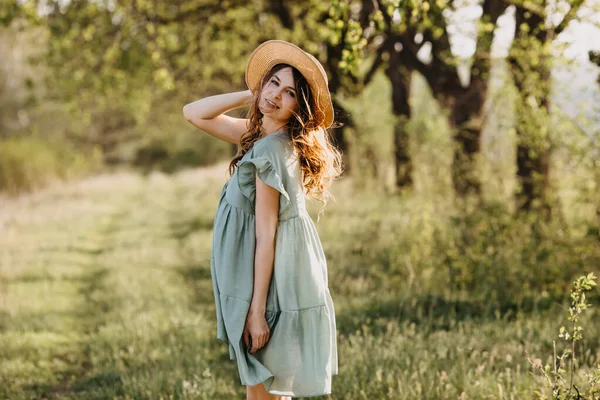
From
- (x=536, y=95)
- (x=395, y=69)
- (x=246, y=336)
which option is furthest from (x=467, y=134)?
(x=246, y=336)

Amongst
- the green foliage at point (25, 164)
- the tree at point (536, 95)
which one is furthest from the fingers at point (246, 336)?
the green foliage at point (25, 164)

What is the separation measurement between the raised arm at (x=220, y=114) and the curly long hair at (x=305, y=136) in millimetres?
198

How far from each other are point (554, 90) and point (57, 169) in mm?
20460

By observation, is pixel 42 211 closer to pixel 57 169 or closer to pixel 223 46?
pixel 223 46

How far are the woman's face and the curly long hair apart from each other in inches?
1.0

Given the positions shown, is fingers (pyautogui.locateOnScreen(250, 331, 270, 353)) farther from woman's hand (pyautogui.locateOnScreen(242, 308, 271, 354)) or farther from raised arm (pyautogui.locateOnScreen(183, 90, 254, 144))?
raised arm (pyautogui.locateOnScreen(183, 90, 254, 144))

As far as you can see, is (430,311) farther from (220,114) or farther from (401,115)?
(401,115)

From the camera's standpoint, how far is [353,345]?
16.8 feet

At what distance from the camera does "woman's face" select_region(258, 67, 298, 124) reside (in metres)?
3.14

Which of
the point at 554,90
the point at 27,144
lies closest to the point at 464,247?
the point at 554,90

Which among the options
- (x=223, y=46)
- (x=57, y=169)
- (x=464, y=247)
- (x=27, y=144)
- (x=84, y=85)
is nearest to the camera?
(x=464, y=247)

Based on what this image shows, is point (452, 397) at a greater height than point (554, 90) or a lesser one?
lesser

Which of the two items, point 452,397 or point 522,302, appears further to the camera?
point 522,302

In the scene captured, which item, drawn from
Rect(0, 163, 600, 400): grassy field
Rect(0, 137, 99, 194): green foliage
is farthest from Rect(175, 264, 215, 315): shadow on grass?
Rect(0, 137, 99, 194): green foliage
